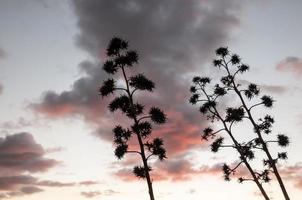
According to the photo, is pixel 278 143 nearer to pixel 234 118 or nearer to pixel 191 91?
pixel 234 118

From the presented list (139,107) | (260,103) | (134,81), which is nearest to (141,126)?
(139,107)

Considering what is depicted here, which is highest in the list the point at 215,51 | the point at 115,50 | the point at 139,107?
the point at 215,51

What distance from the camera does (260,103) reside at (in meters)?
31.4

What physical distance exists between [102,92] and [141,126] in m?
3.63

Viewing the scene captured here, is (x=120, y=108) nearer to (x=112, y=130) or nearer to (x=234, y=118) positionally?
(x=112, y=130)

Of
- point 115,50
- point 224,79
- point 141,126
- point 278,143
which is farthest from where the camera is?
point 224,79

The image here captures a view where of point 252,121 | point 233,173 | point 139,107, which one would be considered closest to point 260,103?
point 252,121

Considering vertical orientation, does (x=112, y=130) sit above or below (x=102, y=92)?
below

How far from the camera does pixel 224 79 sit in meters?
33.1

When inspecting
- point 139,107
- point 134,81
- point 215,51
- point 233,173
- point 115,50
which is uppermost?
point 215,51

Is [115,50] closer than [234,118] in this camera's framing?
Yes

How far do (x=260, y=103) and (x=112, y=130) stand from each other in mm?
12589

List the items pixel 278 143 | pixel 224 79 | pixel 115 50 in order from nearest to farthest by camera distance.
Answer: pixel 115 50
pixel 278 143
pixel 224 79

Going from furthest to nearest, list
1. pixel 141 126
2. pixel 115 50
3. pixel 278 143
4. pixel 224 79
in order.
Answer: pixel 224 79 → pixel 278 143 → pixel 115 50 → pixel 141 126
